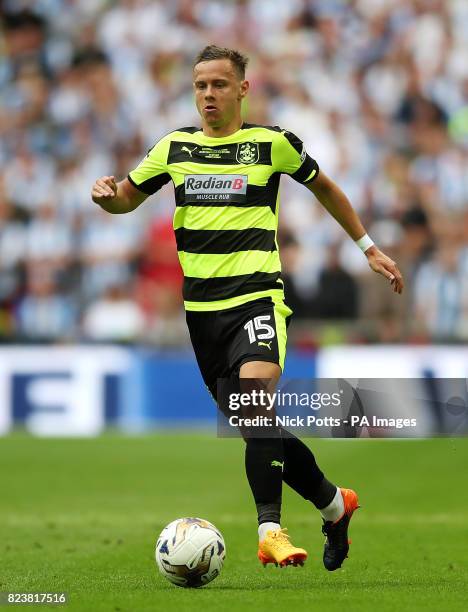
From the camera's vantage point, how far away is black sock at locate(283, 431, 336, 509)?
21.2ft

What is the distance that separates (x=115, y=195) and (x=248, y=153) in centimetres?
73

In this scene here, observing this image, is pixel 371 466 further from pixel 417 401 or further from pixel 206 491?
pixel 417 401

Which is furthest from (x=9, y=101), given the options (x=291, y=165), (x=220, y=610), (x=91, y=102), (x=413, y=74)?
(x=220, y=610)

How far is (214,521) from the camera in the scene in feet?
30.7

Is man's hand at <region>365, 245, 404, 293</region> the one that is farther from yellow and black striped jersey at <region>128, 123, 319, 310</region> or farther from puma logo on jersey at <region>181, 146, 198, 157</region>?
puma logo on jersey at <region>181, 146, 198, 157</region>

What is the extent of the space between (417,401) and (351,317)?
8.86 meters

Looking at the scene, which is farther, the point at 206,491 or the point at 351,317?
the point at 351,317

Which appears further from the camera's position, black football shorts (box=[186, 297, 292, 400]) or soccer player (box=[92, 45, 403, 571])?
soccer player (box=[92, 45, 403, 571])

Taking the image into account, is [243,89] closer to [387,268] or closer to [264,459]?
[387,268]

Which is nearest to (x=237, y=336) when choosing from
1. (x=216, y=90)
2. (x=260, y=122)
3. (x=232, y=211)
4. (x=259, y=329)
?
(x=259, y=329)

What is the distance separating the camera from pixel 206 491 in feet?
36.3

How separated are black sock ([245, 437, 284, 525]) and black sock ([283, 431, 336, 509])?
0.30 metres

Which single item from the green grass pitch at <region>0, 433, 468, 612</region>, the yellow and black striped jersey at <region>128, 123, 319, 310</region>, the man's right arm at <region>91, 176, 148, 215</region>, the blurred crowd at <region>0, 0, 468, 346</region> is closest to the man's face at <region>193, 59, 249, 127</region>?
the yellow and black striped jersey at <region>128, 123, 319, 310</region>

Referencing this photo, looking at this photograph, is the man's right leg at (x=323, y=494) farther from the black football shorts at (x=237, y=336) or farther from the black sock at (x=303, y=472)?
the black football shorts at (x=237, y=336)
